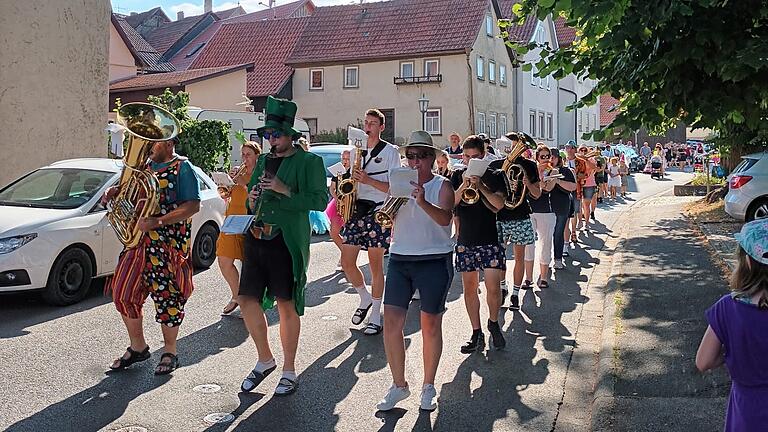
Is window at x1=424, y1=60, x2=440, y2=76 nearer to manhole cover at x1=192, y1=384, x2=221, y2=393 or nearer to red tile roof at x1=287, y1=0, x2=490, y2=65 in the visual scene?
red tile roof at x1=287, y1=0, x2=490, y2=65

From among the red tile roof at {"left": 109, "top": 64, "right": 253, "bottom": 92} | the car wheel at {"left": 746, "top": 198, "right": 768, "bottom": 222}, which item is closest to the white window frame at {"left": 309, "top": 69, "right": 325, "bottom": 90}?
the red tile roof at {"left": 109, "top": 64, "right": 253, "bottom": 92}

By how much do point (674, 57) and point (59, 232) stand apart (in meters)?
6.19

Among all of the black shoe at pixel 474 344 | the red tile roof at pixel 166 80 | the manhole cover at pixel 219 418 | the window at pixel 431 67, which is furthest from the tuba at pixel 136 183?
the window at pixel 431 67

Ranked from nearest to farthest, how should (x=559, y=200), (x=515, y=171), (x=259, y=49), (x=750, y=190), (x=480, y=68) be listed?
(x=515, y=171), (x=559, y=200), (x=750, y=190), (x=480, y=68), (x=259, y=49)

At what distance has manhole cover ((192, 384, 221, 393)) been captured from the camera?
19.1ft

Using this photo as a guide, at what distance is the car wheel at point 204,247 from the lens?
1091 centimetres

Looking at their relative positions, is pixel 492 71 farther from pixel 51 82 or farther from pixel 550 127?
pixel 51 82

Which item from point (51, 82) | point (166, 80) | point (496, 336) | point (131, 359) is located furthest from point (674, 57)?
point (166, 80)

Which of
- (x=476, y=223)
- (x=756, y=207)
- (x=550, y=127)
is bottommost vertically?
(x=756, y=207)

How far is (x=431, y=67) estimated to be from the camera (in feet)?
130

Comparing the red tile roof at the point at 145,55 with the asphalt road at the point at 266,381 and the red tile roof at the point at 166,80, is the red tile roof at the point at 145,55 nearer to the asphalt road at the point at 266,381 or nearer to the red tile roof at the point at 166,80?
the red tile roof at the point at 166,80

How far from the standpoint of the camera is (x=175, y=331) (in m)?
6.23

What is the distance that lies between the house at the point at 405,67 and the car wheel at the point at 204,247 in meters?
28.2

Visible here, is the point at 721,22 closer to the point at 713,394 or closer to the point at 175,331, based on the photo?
the point at 713,394
